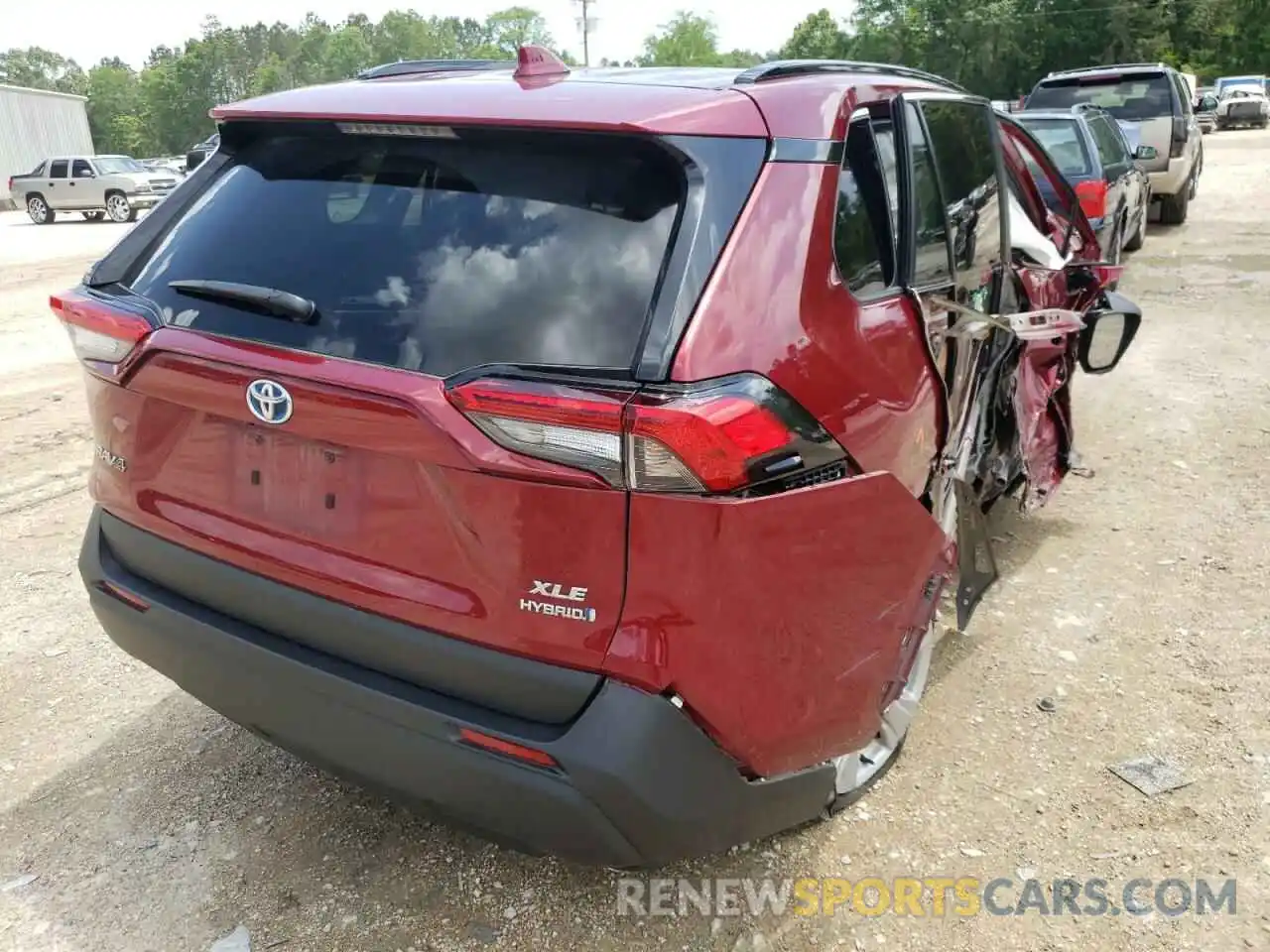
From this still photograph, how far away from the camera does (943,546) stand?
2480 millimetres

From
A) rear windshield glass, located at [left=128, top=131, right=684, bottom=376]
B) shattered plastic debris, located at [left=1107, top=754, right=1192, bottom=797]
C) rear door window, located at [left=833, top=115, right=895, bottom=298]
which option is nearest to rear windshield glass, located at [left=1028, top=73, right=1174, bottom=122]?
shattered plastic debris, located at [left=1107, top=754, right=1192, bottom=797]

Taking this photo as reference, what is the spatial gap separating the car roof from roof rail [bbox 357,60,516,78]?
24 centimetres

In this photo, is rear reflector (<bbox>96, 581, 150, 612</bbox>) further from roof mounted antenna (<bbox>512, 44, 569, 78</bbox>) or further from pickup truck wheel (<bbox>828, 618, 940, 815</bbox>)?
pickup truck wheel (<bbox>828, 618, 940, 815</bbox>)

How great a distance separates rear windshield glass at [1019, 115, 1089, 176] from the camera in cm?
879

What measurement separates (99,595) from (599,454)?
150cm

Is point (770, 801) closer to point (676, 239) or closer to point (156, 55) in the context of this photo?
point (676, 239)

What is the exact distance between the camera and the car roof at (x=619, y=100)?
1.92 m

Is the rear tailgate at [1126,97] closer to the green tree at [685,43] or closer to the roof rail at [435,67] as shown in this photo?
the roof rail at [435,67]

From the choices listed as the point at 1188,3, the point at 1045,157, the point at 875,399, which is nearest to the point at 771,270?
the point at 875,399

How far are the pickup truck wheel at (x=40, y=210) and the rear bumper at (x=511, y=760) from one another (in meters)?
29.5

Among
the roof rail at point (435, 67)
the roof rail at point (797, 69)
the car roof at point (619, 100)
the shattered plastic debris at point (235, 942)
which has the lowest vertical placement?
the shattered plastic debris at point (235, 942)

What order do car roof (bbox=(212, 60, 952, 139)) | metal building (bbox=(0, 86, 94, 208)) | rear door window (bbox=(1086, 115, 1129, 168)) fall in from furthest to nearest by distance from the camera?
metal building (bbox=(0, 86, 94, 208))
rear door window (bbox=(1086, 115, 1129, 168))
car roof (bbox=(212, 60, 952, 139))

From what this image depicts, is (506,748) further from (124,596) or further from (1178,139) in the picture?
(1178,139)

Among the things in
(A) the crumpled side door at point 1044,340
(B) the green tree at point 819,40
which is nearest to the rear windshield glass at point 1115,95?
(A) the crumpled side door at point 1044,340
